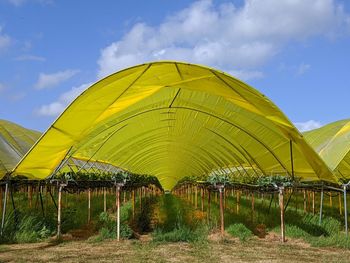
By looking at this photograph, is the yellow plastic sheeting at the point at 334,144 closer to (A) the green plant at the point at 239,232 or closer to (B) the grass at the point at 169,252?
(A) the green plant at the point at 239,232

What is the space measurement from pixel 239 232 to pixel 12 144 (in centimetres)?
962

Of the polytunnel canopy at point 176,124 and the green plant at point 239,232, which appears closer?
the polytunnel canopy at point 176,124

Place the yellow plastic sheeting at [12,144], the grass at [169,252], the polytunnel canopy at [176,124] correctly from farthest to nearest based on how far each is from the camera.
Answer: the yellow plastic sheeting at [12,144], the polytunnel canopy at [176,124], the grass at [169,252]

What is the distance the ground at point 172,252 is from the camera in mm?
7473

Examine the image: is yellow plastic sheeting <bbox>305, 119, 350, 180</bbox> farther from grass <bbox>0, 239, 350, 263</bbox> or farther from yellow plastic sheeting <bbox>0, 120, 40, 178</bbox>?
yellow plastic sheeting <bbox>0, 120, 40, 178</bbox>

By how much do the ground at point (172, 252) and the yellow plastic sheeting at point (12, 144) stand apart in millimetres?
2668

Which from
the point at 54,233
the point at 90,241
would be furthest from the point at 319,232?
the point at 54,233

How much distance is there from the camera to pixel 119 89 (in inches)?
362

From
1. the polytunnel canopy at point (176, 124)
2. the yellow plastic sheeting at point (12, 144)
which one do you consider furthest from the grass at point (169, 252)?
the yellow plastic sheeting at point (12, 144)

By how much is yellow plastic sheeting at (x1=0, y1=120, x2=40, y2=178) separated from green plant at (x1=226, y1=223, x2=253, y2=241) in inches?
200

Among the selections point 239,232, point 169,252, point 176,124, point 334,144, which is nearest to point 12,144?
point 176,124

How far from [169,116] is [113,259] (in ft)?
22.6

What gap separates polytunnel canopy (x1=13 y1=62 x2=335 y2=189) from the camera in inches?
353

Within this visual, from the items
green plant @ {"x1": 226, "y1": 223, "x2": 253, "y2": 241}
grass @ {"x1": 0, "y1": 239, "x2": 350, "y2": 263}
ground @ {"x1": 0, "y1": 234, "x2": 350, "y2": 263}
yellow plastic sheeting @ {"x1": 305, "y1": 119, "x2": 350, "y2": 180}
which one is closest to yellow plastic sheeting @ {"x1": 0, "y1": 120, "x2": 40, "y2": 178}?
ground @ {"x1": 0, "y1": 234, "x2": 350, "y2": 263}
